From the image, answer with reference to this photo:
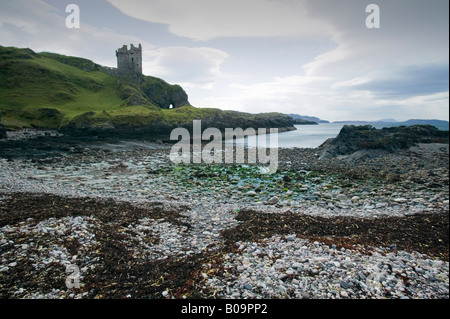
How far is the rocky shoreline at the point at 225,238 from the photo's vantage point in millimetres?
6078

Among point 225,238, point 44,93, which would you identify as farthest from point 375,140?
point 44,93

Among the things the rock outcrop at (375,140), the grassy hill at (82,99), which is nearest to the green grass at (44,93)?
the grassy hill at (82,99)

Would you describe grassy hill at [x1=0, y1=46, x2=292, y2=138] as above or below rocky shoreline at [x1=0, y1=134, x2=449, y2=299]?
above

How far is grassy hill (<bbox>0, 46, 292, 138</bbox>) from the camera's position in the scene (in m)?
56.4

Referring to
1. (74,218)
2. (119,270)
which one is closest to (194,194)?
(74,218)

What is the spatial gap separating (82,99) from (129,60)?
39.9 m

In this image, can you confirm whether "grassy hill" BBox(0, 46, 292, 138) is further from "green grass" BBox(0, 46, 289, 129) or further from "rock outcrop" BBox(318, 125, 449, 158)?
"rock outcrop" BBox(318, 125, 449, 158)

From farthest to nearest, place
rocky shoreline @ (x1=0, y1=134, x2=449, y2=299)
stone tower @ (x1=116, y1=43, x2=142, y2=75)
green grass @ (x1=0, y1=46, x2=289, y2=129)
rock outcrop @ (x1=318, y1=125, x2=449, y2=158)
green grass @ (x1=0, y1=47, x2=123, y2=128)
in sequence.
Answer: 1. stone tower @ (x1=116, y1=43, x2=142, y2=75)
2. green grass @ (x1=0, y1=46, x2=289, y2=129)
3. green grass @ (x1=0, y1=47, x2=123, y2=128)
4. rock outcrop @ (x1=318, y1=125, x2=449, y2=158)
5. rocky shoreline @ (x1=0, y1=134, x2=449, y2=299)

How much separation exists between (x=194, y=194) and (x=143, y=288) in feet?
35.3

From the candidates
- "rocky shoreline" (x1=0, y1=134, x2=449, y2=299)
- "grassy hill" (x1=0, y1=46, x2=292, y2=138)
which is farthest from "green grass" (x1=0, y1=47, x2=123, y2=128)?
"rocky shoreline" (x1=0, y1=134, x2=449, y2=299)

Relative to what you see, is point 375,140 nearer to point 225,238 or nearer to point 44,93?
point 225,238

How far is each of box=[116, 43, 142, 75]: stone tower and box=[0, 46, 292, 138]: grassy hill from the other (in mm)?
5137

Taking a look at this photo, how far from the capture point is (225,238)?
922cm

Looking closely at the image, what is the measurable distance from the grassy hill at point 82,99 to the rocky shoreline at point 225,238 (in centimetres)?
4380
